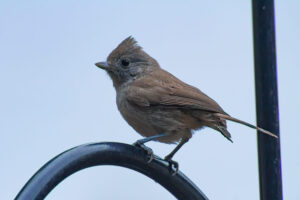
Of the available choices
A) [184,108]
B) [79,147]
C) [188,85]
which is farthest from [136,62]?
[79,147]

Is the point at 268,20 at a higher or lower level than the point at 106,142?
higher

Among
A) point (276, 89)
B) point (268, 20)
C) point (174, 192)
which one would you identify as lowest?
point (174, 192)

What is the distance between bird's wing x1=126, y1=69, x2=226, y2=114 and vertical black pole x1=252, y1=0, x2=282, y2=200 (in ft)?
5.72

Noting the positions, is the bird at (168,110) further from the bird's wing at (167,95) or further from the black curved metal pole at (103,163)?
the black curved metal pole at (103,163)

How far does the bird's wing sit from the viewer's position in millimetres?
4676

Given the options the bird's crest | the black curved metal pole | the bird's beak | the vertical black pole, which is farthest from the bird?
the vertical black pole

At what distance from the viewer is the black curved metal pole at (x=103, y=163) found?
2.54 metres

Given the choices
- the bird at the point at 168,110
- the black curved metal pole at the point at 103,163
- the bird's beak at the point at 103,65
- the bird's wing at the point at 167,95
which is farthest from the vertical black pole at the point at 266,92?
the bird's beak at the point at 103,65

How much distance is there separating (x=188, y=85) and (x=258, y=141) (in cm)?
237

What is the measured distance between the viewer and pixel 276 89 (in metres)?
2.79

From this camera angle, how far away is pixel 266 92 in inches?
109

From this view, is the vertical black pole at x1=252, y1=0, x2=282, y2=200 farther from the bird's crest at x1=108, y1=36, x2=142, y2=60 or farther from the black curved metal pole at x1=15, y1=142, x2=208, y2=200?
the bird's crest at x1=108, y1=36, x2=142, y2=60

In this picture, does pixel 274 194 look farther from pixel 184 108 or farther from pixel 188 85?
pixel 188 85

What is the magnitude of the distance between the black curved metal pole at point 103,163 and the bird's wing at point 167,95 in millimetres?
1222
